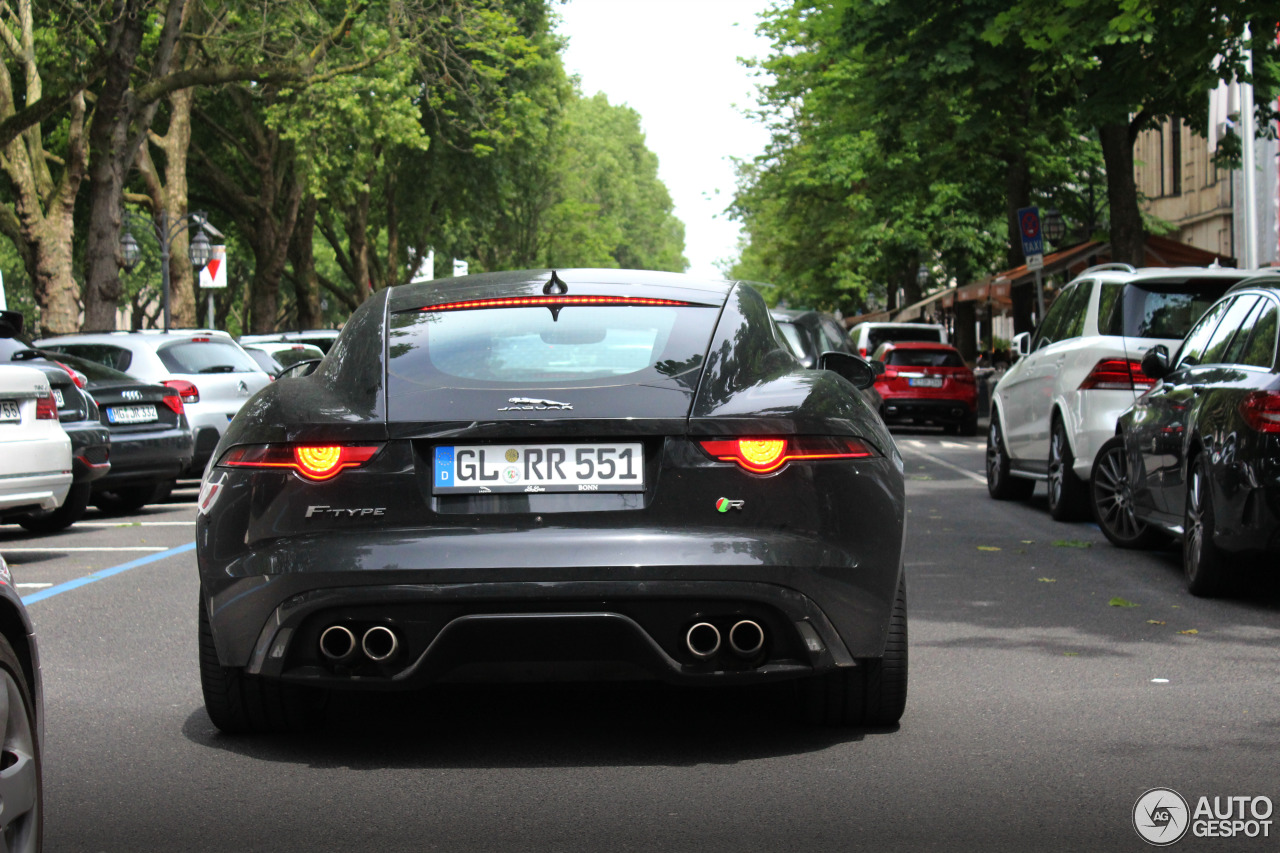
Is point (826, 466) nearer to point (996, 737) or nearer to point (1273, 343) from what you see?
point (996, 737)

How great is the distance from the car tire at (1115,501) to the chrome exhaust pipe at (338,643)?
21.6 feet

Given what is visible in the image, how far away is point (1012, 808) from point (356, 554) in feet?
6.12

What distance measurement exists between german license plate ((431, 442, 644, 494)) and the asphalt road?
83cm

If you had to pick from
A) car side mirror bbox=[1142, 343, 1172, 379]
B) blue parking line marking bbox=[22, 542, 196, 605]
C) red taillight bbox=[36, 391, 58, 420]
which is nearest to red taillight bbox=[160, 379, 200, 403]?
blue parking line marking bbox=[22, 542, 196, 605]

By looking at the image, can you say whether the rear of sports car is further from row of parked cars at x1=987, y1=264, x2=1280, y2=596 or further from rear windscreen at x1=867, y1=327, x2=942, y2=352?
rear windscreen at x1=867, y1=327, x2=942, y2=352

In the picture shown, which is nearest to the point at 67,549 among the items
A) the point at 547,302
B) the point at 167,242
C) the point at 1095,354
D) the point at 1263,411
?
the point at 1095,354

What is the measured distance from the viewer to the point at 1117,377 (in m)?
11.4

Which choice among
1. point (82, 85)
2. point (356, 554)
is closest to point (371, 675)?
point (356, 554)

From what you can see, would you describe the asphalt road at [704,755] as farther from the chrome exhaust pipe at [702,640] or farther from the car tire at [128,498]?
the car tire at [128,498]

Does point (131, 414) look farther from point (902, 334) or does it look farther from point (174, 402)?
point (902, 334)

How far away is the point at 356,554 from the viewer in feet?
15.4

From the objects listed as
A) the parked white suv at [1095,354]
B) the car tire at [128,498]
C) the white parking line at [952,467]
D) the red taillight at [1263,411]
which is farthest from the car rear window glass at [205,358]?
the red taillight at [1263,411]

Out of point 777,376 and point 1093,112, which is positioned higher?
point 1093,112

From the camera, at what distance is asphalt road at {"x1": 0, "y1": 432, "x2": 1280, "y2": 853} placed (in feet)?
14.0
